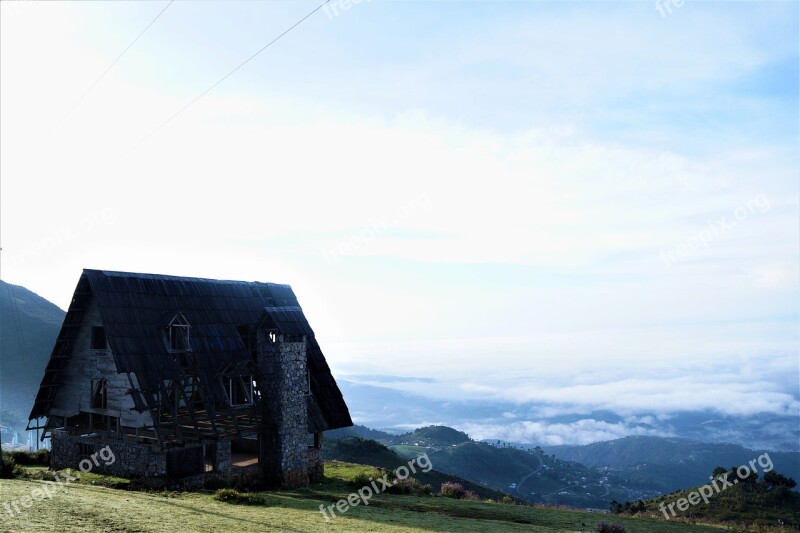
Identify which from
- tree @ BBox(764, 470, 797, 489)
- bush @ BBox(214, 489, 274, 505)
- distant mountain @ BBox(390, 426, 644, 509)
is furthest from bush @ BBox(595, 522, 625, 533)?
distant mountain @ BBox(390, 426, 644, 509)

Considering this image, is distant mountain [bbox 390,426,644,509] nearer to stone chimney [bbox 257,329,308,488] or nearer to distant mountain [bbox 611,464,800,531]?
distant mountain [bbox 611,464,800,531]

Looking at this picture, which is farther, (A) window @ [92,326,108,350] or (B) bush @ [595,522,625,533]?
(A) window @ [92,326,108,350]

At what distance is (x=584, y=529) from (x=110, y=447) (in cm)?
2437

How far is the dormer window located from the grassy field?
764 cm

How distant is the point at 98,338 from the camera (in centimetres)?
3253

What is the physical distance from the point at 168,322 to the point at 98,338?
391 centimetres

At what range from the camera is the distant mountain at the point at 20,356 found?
15512 cm

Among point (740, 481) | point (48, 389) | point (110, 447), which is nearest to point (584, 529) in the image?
point (110, 447)

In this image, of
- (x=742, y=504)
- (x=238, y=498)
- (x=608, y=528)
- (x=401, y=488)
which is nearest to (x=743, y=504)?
(x=742, y=504)

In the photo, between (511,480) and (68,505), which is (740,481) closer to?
(68,505)

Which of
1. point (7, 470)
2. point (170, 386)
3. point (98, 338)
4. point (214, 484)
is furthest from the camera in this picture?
point (98, 338)

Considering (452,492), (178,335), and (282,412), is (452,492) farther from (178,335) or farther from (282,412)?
(178,335)

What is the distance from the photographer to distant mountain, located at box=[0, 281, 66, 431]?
509 ft

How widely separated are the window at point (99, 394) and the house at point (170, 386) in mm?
57
